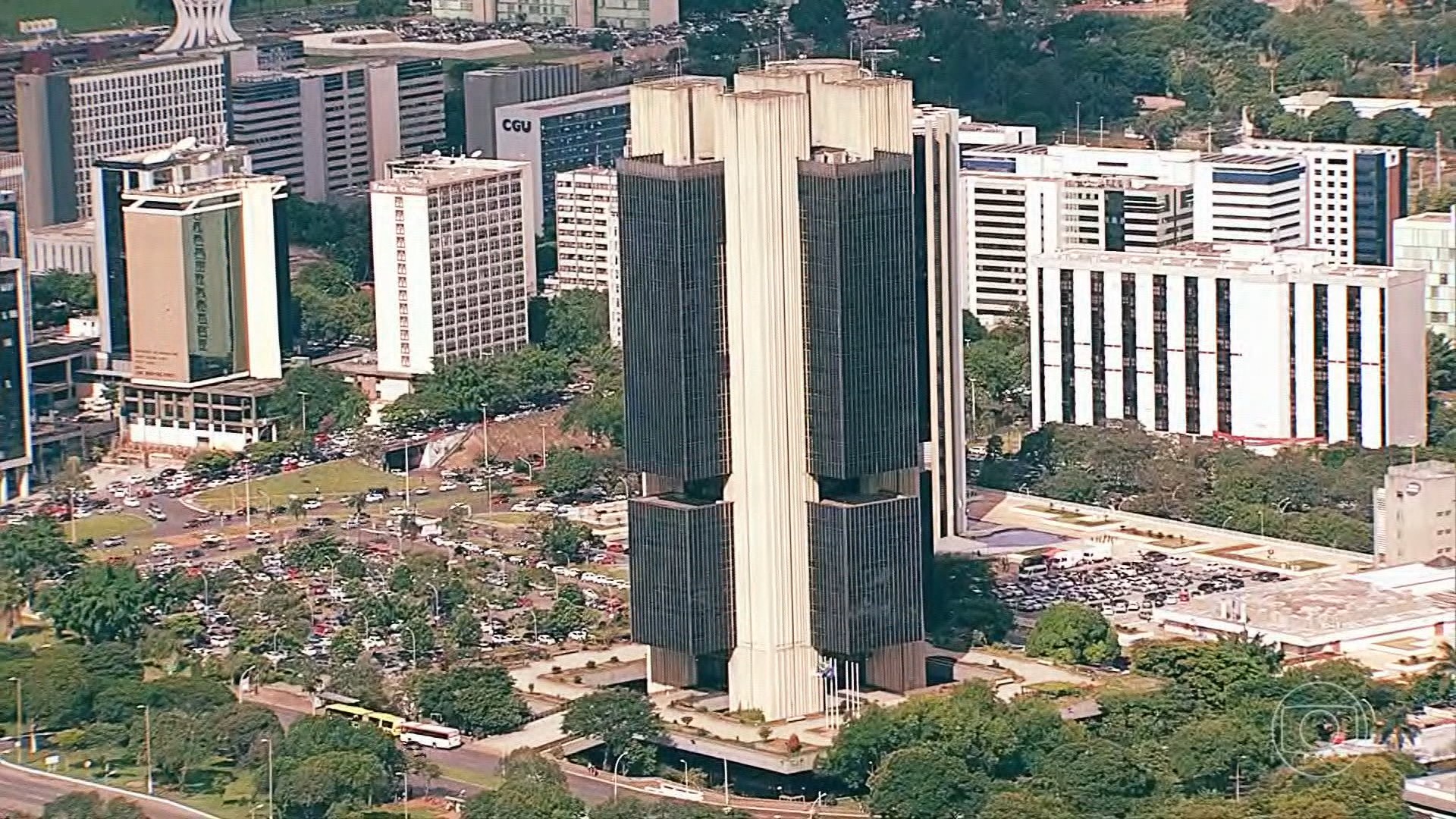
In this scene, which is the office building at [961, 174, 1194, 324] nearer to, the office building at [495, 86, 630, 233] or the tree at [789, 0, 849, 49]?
the office building at [495, 86, 630, 233]

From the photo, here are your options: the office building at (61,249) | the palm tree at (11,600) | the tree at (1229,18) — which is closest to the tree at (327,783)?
the palm tree at (11,600)

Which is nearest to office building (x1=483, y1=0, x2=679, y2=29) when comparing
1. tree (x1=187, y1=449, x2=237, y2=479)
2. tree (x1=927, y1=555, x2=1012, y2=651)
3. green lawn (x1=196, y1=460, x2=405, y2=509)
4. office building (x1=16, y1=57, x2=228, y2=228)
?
office building (x1=16, y1=57, x2=228, y2=228)

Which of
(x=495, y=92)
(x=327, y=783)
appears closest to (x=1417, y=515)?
(x=327, y=783)

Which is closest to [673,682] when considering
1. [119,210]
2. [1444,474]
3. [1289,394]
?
[1444,474]

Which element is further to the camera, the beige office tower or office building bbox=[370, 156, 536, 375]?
office building bbox=[370, 156, 536, 375]

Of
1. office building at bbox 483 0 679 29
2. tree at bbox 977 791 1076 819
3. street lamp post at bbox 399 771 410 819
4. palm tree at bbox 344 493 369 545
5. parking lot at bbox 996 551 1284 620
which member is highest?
office building at bbox 483 0 679 29

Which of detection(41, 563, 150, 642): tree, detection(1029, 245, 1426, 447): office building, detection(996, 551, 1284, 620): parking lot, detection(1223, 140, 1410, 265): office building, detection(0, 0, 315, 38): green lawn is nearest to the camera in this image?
detection(41, 563, 150, 642): tree
